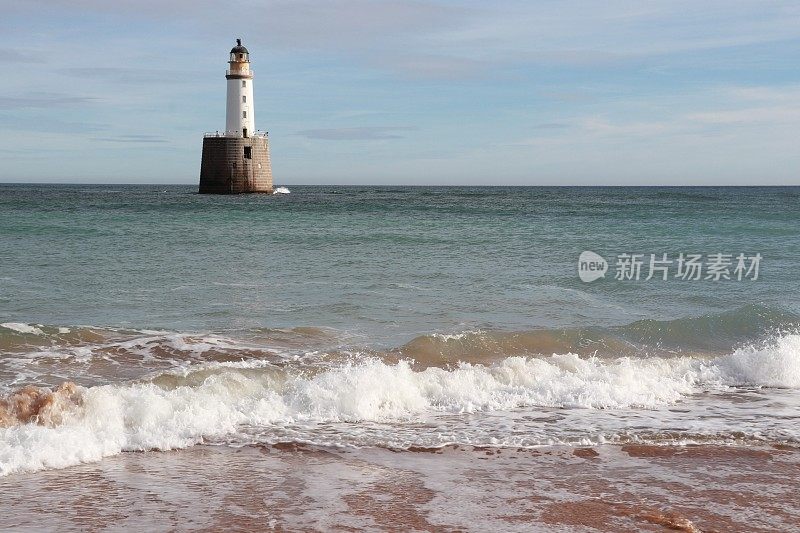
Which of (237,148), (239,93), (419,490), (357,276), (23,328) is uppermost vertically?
(239,93)

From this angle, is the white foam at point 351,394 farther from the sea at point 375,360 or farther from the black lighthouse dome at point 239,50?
the black lighthouse dome at point 239,50

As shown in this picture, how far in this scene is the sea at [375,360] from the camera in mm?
7066

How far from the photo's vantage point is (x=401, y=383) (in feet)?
28.5

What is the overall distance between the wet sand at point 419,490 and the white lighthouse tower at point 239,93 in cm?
4780

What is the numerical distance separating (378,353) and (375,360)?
0.55 meters

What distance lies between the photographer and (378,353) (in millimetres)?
10578

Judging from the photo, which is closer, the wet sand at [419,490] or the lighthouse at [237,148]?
the wet sand at [419,490]

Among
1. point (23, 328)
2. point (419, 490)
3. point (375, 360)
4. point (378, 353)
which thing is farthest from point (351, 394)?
point (23, 328)

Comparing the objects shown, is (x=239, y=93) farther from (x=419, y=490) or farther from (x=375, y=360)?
(x=419, y=490)

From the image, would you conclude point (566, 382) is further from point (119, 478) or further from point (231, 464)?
point (119, 478)

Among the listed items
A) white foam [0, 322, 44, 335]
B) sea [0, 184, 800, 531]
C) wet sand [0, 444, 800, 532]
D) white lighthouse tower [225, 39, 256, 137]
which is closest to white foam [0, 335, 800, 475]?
sea [0, 184, 800, 531]

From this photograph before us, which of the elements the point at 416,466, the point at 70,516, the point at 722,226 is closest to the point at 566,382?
the point at 416,466

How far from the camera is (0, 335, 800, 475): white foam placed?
6.97 meters

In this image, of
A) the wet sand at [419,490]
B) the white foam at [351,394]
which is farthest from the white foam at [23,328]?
the wet sand at [419,490]
